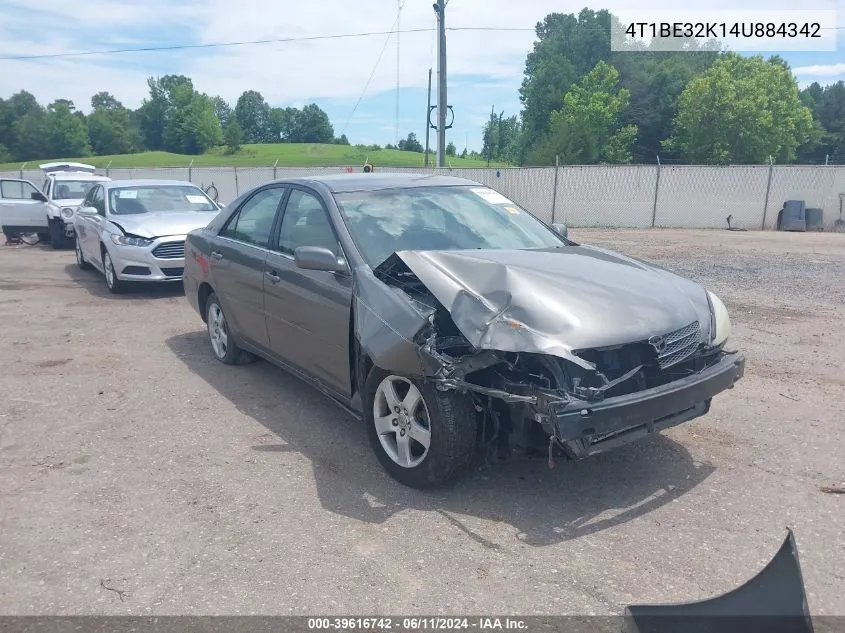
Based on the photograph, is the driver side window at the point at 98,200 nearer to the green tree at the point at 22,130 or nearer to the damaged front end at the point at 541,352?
the damaged front end at the point at 541,352

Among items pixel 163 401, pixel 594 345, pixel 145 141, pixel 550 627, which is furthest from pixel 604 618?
pixel 145 141

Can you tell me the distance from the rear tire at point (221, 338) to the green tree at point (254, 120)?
107204 mm

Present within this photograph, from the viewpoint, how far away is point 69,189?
1611 cm

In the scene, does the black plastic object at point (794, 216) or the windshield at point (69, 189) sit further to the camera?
the black plastic object at point (794, 216)

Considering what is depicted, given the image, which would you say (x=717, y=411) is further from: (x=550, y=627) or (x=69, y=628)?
(x=69, y=628)

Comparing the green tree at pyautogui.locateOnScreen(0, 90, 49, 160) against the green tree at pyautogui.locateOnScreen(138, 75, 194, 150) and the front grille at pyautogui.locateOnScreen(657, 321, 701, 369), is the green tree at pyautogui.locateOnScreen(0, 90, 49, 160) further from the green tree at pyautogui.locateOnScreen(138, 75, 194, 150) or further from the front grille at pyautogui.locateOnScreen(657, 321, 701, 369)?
the front grille at pyautogui.locateOnScreen(657, 321, 701, 369)

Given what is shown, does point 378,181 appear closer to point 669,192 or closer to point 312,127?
point 669,192

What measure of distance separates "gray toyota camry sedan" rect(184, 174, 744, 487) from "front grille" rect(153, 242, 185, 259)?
16.5ft

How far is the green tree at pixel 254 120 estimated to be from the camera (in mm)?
107438

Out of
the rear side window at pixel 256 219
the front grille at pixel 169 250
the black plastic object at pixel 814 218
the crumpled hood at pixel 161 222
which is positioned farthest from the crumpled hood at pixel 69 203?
the black plastic object at pixel 814 218

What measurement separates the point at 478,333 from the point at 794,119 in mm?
58940

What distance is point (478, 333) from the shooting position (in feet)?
11.1

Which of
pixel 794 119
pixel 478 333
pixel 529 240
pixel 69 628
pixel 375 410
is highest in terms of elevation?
pixel 794 119

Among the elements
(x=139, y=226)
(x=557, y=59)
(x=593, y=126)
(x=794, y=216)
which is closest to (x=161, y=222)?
(x=139, y=226)
